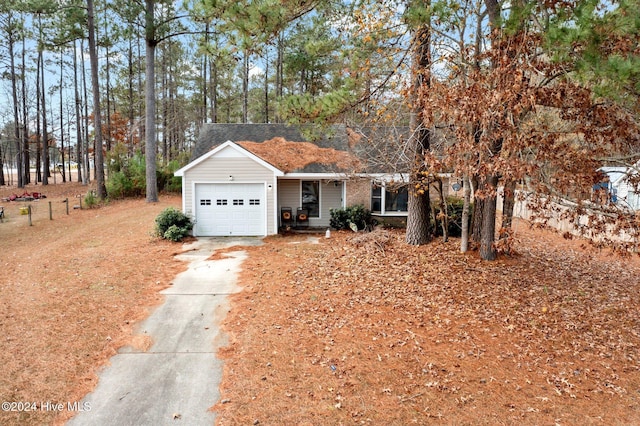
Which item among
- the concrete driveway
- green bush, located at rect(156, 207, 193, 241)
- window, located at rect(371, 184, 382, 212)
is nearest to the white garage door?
green bush, located at rect(156, 207, 193, 241)

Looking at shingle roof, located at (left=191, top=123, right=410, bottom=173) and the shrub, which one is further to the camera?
the shrub

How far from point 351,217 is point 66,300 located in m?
9.31

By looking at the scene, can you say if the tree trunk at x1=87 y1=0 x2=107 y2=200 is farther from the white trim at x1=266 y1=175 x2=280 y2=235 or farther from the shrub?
the white trim at x1=266 y1=175 x2=280 y2=235

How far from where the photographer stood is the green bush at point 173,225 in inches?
516

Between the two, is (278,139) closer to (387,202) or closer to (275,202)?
(275,202)

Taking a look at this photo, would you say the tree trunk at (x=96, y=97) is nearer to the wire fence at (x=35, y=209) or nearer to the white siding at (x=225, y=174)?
the wire fence at (x=35, y=209)

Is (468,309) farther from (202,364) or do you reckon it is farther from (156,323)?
(156,323)

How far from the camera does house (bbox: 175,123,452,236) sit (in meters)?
13.8

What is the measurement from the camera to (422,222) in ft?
36.9

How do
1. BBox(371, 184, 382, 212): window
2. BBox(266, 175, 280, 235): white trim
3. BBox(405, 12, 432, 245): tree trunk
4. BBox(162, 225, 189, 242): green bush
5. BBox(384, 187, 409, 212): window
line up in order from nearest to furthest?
BBox(405, 12, 432, 245): tree trunk < BBox(162, 225, 189, 242): green bush < BBox(266, 175, 280, 235): white trim < BBox(384, 187, 409, 212): window < BBox(371, 184, 382, 212): window

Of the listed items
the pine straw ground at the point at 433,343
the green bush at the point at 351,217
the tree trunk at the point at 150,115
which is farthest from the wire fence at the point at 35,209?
the pine straw ground at the point at 433,343

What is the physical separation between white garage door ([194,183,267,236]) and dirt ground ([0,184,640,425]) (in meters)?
2.77

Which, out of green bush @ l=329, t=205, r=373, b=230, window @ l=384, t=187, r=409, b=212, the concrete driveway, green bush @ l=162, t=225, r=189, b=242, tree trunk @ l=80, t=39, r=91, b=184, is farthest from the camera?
tree trunk @ l=80, t=39, r=91, b=184

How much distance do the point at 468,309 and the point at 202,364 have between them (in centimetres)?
459
